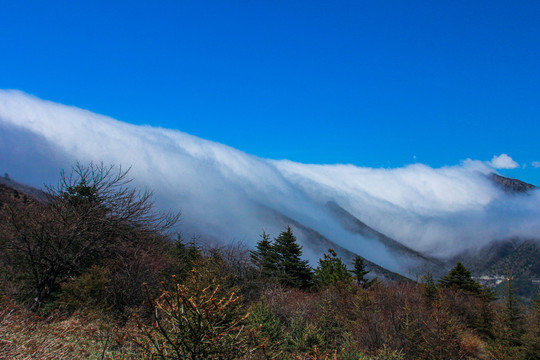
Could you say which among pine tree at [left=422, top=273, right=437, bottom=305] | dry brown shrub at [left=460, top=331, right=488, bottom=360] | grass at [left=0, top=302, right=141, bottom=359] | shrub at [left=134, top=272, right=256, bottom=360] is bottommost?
grass at [left=0, top=302, right=141, bottom=359]

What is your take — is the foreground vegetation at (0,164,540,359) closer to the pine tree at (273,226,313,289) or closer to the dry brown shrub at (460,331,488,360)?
the dry brown shrub at (460,331,488,360)

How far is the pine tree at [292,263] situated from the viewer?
4050 cm

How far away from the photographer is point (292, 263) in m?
42.0

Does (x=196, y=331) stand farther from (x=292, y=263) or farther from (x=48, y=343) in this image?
(x=292, y=263)

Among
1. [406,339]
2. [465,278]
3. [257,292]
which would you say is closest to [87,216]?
[257,292]

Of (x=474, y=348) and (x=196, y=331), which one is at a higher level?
(x=196, y=331)

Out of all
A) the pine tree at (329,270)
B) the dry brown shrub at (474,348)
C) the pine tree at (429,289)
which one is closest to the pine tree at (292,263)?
the pine tree at (329,270)

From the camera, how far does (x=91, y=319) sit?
1230cm

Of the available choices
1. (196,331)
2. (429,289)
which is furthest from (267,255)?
(196,331)

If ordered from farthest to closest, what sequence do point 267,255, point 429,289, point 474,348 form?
1. point 267,255
2. point 429,289
3. point 474,348

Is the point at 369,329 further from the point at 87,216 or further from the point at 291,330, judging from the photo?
the point at 87,216

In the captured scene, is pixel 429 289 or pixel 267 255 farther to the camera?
pixel 267 255

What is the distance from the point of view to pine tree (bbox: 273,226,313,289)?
4050cm

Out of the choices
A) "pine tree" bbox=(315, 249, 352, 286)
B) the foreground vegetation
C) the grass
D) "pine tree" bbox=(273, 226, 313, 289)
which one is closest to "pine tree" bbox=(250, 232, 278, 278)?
"pine tree" bbox=(273, 226, 313, 289)
